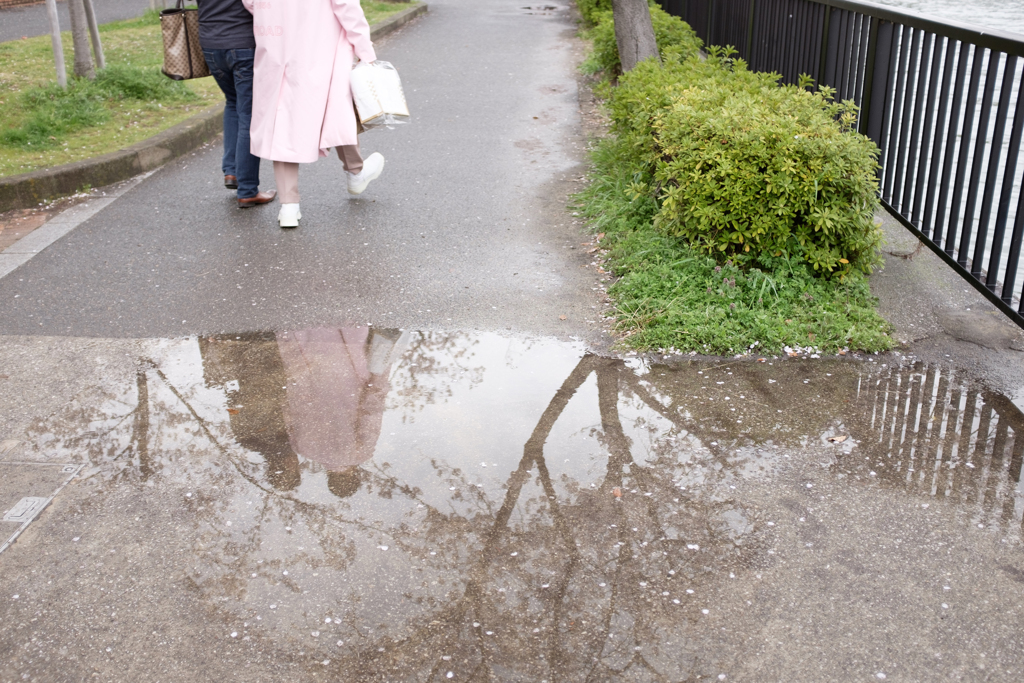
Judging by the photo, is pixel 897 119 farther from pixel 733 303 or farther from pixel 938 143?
pixel 733 303

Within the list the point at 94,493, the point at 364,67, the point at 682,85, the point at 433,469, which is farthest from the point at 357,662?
the point at 682,85

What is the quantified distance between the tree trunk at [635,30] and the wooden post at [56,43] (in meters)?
4.82

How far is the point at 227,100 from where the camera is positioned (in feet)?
19.6

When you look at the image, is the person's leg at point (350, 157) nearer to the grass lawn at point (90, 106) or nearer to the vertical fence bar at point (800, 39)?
the grass lawn at point (90, 106)

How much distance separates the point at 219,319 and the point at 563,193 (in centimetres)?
288

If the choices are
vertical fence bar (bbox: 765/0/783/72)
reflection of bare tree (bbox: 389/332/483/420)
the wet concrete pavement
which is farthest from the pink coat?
vertical fence bar (bbox: 765/0/783/72)

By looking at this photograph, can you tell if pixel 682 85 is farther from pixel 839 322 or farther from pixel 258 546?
pixel 258 546

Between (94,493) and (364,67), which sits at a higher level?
(364,67)

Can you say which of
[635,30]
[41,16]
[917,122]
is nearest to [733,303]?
[917,122]

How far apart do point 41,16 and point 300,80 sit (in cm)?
1396

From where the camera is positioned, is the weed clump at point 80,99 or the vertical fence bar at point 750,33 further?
the vertical fence bar at point 750,33

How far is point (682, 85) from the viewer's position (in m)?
5.69

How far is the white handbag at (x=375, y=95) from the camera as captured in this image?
544 centimetres

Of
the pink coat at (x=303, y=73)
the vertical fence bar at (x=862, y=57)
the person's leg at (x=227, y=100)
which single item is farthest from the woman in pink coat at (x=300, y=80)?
the vertical fence bar at (x=862, y=57)
